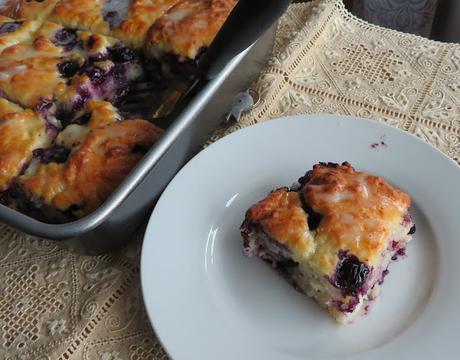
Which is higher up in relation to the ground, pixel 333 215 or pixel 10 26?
pixel 333 215

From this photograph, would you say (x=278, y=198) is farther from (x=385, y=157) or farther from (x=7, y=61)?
(x=7, y=61)

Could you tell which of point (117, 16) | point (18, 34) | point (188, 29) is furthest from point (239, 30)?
point (18, 34)

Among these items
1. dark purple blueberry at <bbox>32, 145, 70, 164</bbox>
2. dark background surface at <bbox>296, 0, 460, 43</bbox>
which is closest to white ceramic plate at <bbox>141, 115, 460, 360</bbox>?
dark purple blueberry at <bbox>32, 145, 70, 164</bbox>

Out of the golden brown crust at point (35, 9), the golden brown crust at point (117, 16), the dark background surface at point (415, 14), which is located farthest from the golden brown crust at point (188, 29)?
the dark background surface at point (415, 14)

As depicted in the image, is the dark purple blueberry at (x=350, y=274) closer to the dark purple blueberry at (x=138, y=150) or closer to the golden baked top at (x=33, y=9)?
the dark purple blueberry at (x=138, y=150)

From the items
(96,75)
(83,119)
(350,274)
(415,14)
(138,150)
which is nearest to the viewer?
(350,274)

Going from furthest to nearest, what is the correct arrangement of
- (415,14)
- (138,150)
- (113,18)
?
1. (415,14)
2. (113,18)
3. (138,150)

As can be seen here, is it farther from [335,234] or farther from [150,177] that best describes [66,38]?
[335,234]
